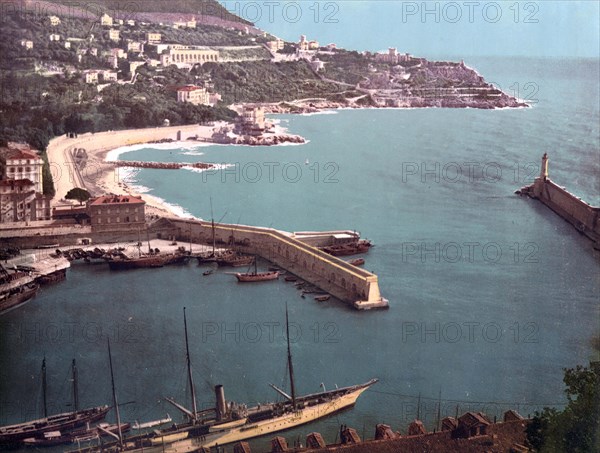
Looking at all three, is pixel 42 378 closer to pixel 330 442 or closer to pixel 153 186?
pixel 330 442

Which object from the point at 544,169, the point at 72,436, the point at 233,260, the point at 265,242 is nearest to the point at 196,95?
the point at 265,242

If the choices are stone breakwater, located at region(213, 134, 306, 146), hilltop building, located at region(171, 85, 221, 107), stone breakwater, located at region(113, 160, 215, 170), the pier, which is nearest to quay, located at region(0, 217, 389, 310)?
the pier

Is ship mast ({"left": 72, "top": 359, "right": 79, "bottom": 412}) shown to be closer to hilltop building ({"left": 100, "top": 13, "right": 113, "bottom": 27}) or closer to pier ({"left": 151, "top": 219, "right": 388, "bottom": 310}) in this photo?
pier ({"left": 151, "top": 219, "right": 388, "bottom": 310})

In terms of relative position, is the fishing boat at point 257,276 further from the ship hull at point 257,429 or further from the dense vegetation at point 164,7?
the dense vegetation at point 164,7

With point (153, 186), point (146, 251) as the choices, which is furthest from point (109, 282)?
point (153, 186)

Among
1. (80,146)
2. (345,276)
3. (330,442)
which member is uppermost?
(80,146)

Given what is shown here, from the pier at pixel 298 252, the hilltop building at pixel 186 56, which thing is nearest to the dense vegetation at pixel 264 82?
the hilltop building at pixel 186 56

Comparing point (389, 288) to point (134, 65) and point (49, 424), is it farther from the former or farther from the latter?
point (134, 65)
